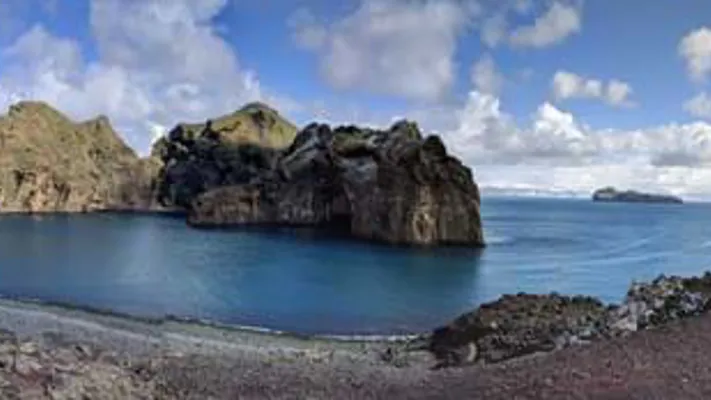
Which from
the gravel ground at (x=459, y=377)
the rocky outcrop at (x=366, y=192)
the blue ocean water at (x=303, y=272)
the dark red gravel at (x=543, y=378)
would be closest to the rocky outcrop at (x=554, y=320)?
the gravel ground at (x=459, y=377)

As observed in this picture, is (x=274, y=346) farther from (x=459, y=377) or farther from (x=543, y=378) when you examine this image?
(x=543, y=378)

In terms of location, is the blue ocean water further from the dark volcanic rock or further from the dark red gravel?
the dark red gravel

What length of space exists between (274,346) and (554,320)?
1371 cm

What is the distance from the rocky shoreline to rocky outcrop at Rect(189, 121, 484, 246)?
66713mm

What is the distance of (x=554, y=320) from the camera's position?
121 feet

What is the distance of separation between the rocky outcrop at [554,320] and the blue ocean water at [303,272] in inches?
494

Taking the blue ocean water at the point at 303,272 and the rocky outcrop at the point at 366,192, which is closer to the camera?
the blue ocean water at the point at 303,272

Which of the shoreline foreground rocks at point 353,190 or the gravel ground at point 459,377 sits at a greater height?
the shoreline foreground rocks at point 353,190

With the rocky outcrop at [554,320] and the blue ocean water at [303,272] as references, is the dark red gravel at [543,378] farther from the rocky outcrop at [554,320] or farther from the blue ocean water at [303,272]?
the blue ocean water at [303,272]

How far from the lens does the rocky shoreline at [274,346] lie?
20263 mm

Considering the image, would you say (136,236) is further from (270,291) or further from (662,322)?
(662,322)

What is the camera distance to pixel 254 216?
15488cm

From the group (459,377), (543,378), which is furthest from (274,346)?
(543,378)

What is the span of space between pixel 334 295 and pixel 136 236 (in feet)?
233
